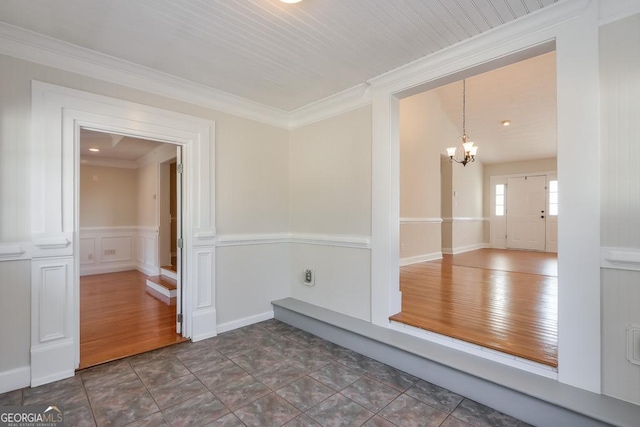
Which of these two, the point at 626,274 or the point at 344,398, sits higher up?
the point at 626,274

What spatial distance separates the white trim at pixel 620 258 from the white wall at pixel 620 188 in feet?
0.07

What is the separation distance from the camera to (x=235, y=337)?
327 cm

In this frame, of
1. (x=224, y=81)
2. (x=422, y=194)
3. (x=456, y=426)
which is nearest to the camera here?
(x=456, y=426)

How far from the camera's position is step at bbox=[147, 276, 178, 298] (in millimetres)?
4719

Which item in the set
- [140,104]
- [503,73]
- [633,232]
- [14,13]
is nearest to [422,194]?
[503,73]

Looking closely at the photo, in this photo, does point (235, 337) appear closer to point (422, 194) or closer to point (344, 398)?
point (344, 398)

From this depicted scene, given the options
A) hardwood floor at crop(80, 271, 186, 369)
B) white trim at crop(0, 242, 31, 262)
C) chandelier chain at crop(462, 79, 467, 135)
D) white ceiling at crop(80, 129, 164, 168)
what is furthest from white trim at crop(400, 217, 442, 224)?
white trim at crop(0, 242, 31, 262)

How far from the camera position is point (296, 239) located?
159 inches

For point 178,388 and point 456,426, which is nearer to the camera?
point 456,426

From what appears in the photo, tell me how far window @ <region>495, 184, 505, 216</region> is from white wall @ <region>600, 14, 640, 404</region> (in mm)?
7813

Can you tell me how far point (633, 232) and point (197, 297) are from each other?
11.7 feet

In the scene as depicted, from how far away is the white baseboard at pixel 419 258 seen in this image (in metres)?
5.90

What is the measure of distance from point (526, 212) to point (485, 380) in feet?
25.9

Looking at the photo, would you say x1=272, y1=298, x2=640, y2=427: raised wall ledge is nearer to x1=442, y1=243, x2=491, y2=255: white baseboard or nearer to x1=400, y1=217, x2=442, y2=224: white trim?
x1=400, y1=217, x2=442, y2=224: white trim
